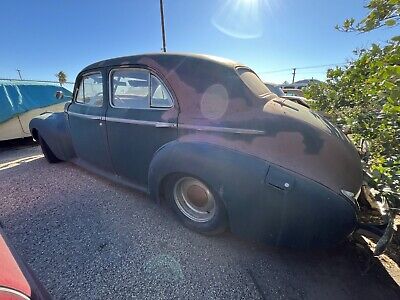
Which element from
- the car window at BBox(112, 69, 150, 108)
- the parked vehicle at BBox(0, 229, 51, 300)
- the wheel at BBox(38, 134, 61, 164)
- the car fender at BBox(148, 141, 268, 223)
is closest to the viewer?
the parked vehicle at BBox(0, 229, 51, 300)

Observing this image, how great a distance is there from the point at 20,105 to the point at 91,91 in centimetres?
431

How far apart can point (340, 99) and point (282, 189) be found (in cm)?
263

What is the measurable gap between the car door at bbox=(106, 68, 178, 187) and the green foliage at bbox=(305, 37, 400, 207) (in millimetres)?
1749

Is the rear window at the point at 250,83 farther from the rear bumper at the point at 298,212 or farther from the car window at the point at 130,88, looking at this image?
the car window at the point at 130,88

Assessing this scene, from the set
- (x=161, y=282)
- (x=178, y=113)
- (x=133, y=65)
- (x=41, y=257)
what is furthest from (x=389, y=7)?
(x=41, y=257)

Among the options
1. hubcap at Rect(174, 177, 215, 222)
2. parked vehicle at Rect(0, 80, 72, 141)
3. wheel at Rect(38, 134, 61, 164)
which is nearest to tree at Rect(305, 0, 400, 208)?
hubcap at Rect(174, 177, 215, 222)

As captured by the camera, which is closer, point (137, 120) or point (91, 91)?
point (137, 120)

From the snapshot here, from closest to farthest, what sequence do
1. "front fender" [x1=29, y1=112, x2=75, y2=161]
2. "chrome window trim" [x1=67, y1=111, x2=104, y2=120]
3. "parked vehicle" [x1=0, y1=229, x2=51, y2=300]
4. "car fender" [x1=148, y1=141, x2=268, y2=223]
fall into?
"parked vehicle" [x1=0, y1=229, x2=51, y2=300] < "car fender" [x1=148, y1=141, x2=268, y2=223] < "chrome window trim" [x1=67, y1=111, x2=104, y2=120] < "front fender" [x1=29, y1=112, x2=75, y2=161]

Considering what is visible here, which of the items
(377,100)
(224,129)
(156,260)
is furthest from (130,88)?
(377,100)

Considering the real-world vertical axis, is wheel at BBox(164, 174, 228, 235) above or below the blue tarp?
below

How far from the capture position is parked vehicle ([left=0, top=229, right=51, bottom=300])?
91 centimetres

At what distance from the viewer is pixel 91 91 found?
3.21m

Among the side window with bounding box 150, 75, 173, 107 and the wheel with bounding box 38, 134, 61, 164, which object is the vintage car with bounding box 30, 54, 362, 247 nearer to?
the side window with bounding box 150, 75, 173, 107

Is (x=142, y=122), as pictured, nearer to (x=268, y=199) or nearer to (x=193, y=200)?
(x=193, y=200)
